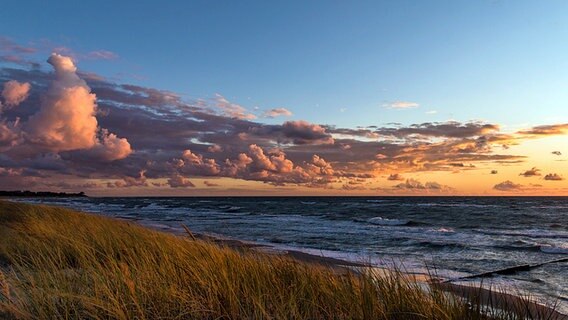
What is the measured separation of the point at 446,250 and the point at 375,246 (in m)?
3.26

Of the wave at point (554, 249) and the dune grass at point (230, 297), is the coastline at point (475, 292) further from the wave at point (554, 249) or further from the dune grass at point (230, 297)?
the wave at point (554, 249)

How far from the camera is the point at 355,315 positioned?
423 centimetres

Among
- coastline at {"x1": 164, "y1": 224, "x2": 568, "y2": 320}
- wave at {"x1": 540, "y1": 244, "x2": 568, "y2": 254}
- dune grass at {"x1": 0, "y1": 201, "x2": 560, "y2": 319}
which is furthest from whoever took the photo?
wave at {"x1": 540, "y1": 244, "x2": 568, "y2": 254}

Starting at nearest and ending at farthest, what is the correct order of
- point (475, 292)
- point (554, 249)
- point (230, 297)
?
point (475, 292), point (230, 297), point (554, 249)

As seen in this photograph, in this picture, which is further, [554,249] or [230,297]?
[554,249]

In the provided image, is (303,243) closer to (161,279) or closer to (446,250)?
(446,250)

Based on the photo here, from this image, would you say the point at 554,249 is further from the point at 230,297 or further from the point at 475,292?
the point at 230,297

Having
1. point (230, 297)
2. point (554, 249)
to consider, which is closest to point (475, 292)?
point (230, 297)

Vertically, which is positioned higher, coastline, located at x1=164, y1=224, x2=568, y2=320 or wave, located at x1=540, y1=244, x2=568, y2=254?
coastline, located at x1=164, y1=224, x2=568, y2=320

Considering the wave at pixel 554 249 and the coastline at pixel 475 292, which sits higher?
the coastline at pixel 475 292

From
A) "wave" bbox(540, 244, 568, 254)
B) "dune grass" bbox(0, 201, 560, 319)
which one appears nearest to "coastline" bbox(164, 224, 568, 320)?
"dune grass" bbox(0, 201, 560, 319)

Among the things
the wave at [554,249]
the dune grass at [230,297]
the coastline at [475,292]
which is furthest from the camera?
the wave at [554,249]

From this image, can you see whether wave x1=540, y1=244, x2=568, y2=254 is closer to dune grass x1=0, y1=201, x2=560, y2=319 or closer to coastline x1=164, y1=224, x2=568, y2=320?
coastline x1=164, y1=224, x2=568, y2=320

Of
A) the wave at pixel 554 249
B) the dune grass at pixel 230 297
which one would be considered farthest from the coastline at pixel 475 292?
the wave at pixel 554 249
